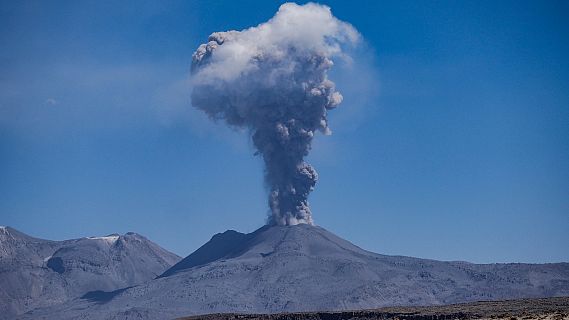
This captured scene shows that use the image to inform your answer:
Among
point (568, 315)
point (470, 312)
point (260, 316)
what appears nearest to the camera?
point (568, 315)

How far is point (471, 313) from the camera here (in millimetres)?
82562

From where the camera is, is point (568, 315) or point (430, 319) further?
point (430, 319)

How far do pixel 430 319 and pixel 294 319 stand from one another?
67.0ft

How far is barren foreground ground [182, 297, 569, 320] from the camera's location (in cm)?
7388

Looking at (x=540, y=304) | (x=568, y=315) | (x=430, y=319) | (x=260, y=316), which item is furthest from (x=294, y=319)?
(x=568, y=315)

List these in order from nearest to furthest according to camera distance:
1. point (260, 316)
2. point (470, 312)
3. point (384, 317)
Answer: point (470, 312) < point (384, 317) < point (260, 316)

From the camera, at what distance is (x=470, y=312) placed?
8388cm

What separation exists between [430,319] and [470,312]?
12.4 ft

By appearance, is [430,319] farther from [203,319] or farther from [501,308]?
[203,319]

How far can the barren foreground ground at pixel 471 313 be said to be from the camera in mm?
73875

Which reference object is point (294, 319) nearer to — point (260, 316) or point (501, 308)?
point (260, 316)

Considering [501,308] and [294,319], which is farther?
[294,319]

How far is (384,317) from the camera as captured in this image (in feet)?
298

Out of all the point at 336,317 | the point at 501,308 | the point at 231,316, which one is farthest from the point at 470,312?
the point at 231,316
